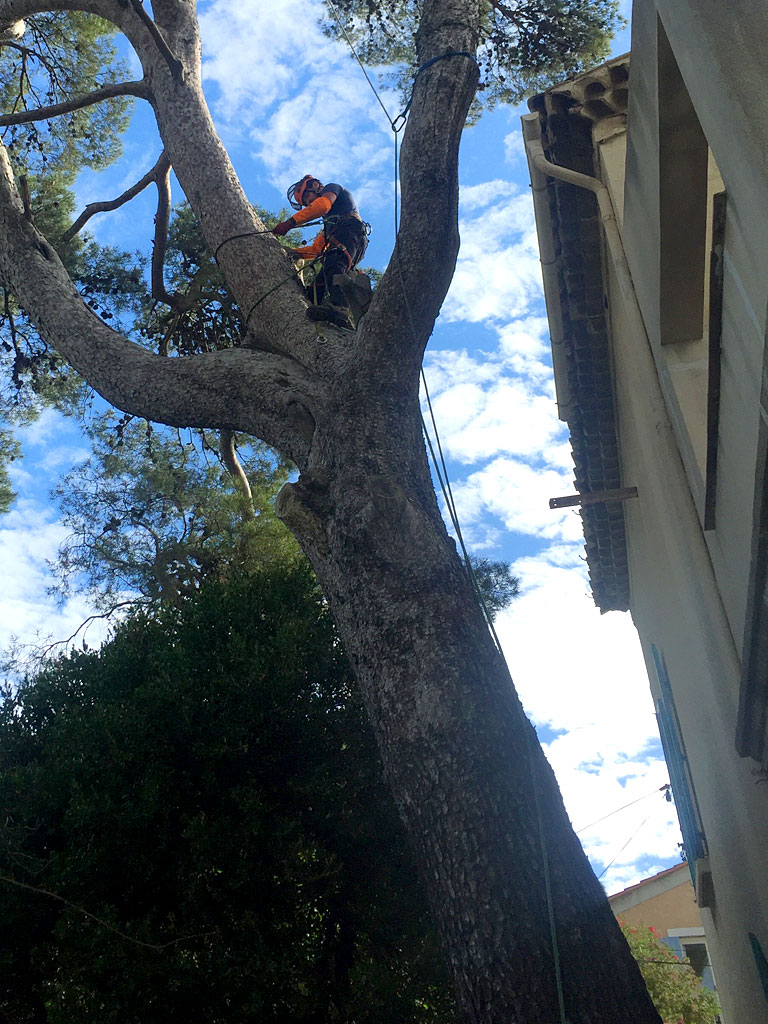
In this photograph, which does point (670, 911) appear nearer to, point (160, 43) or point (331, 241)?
point (331, 241)

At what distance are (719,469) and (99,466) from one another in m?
6.82

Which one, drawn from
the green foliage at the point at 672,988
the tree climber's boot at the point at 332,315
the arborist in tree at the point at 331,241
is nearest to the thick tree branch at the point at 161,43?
the arborist in tree at the point at 331,241

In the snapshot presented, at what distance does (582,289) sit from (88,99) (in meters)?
4.03

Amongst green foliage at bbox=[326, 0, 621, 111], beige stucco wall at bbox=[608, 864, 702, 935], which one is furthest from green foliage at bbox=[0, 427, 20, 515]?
beige stucco wall at bbox=[608, 864, 702, 935]

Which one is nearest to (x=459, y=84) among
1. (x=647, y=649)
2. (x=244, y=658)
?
(x=244, y=658)

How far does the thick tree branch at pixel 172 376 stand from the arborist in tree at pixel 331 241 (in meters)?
0.54

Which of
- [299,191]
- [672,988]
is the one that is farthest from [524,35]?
[672,988]

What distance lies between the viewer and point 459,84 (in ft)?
14.9

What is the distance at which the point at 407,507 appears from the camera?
353 cm

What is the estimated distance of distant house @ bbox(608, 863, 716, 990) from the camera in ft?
38.3

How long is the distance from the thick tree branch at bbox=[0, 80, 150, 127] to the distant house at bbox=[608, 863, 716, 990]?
1138 cm

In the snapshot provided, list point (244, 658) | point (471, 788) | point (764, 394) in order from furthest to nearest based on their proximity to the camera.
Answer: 1. point (244, 658)
2. point (471, 788)
3. point (764, 394)

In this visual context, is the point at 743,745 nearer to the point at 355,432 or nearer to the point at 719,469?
the point at 719,469

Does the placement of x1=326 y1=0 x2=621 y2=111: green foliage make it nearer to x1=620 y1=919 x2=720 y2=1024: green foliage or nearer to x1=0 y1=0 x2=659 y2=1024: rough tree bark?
x1=0 y1=0 x2=659 y2=1024: rough tree bark
